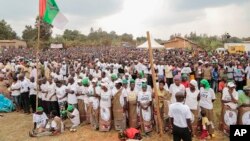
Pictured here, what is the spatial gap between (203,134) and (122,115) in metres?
2.64

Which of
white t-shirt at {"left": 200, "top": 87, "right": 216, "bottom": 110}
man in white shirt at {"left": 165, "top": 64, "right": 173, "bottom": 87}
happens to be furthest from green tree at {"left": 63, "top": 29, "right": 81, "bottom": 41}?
white t-shirt at {"left": 200, "top": 87, "right": 216, "bottom": 110}

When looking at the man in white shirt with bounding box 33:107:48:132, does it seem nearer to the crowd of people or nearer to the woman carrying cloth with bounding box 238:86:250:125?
the crowd of people

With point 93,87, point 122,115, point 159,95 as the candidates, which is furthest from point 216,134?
point 93,87

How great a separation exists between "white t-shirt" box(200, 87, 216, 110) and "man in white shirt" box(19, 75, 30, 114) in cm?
749

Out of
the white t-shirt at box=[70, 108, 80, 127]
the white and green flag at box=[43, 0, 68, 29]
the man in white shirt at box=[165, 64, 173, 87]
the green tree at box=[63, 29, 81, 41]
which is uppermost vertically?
the green tree at box=[63, 29, 81, 41]

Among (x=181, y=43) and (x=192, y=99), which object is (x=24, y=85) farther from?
(x=181, y=43)

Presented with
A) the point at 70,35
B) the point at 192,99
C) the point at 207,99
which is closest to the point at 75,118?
the point at 192,99

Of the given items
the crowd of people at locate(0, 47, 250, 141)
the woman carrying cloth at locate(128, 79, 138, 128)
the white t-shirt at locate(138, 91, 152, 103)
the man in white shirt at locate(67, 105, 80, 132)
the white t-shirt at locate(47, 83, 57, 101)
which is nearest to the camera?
the crowd of people at locate(0, 47, 250, 141)

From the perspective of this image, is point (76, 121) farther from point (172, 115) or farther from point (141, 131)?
point (172, 115)

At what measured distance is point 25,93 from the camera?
13.2 meters

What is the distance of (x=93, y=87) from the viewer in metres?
10.9

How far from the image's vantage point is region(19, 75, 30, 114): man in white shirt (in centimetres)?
1312

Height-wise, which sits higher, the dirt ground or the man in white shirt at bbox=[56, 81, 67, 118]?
the man in white shirt at bbox=[56, 81, 67, 118]

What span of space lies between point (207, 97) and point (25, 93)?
25.6 ft
